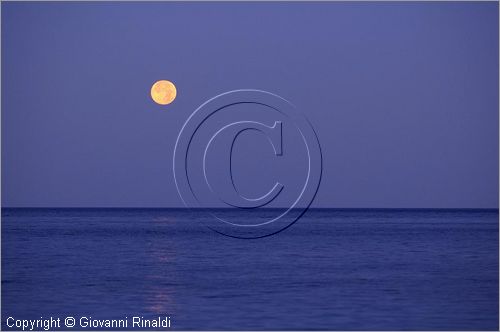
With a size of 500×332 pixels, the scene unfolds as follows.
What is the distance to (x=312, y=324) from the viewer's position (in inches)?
783

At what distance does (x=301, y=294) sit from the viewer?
81.6 feet

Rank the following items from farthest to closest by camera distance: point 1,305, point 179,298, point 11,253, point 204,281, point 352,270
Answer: point 11,253 → point 352,270 → point 204,281 → point 179,298 → point 1,305

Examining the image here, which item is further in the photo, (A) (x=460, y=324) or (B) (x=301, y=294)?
(B) (x=301, y=294)

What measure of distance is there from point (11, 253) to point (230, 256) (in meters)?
10.6

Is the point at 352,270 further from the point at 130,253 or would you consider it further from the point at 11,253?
the point at 11,253

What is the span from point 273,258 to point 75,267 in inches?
359

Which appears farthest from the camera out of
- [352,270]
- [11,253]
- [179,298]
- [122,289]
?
[11,253]

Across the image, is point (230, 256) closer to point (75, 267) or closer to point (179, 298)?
point (75, 267)

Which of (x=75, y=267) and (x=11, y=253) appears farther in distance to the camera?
(x=11, y=253)

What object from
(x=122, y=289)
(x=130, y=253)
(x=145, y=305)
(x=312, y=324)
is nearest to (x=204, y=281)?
(x=122, y=289)

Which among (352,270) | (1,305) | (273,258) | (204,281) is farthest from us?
(273,258)

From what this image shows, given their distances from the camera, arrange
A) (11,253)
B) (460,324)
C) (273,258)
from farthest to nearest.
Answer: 1. (11,253)
2. (273,258)
3. (460,324)

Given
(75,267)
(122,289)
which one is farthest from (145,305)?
(75,267)

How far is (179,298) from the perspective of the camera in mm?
23969
